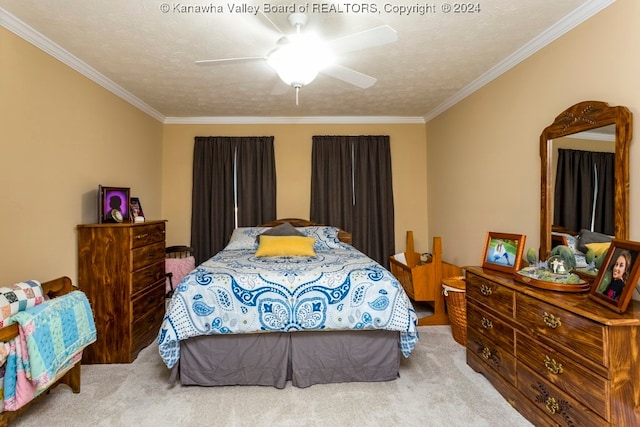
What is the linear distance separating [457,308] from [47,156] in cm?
370

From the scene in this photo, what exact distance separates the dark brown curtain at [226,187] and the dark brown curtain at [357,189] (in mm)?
674

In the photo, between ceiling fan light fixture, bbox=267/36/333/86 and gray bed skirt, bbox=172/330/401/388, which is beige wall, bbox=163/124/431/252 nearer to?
gray bed skirt, bbox=172/330/401/388

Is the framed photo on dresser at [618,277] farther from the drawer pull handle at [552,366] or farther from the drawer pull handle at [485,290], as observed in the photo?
the drawer pull handle at [485,290]

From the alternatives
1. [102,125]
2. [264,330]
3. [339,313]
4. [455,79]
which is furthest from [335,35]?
[102,125]

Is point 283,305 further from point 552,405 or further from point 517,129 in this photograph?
point 517,129

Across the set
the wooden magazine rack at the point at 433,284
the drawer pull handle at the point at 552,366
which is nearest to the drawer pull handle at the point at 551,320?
the drawer pull handle at the point at 552,366

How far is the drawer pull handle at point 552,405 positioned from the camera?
178 cm

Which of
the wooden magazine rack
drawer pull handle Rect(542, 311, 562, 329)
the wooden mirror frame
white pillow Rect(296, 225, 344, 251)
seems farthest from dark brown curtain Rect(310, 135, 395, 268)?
drawer pull handle Rect(542, 311, 562, 329)

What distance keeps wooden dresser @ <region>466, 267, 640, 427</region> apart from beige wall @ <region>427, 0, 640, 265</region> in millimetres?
659

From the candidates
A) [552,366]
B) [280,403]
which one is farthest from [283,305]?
[552,366]

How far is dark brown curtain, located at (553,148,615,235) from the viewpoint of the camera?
2.00 metres

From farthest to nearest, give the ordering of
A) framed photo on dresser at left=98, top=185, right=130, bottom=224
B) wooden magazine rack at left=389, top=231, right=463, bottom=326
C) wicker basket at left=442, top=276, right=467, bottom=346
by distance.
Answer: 1. wooden magazine rack at left=389, top=231, right=463, bottom=326
2. wicker basket at left=442, top=276, right=467, bottom=346
3. framed photo on dresser at left=98, top=185, right=130, bottom=224

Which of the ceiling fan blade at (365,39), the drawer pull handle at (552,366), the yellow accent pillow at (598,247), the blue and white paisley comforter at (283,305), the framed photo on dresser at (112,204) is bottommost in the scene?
the drawer pull handle at (552,366)

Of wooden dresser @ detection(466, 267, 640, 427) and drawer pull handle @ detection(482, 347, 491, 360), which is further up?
wooden dresser @ detection(466, 267, 640, 427)
